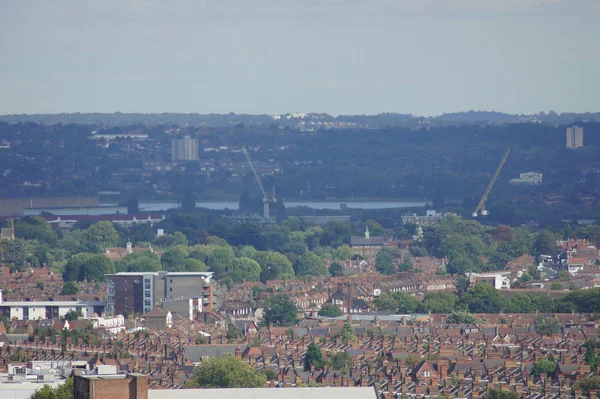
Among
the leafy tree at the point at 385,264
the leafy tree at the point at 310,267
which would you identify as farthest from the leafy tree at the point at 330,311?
the leafy tree at the point at 385,264

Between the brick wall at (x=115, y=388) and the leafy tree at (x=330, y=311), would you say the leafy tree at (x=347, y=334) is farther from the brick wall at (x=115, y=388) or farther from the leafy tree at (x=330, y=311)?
the brick wall at (x=115, y=388)

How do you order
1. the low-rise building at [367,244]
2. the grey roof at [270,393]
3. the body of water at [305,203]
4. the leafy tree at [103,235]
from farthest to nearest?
the body of water at [305,203] → the leafy tree at [103,235] → the low-rise building at [367,244] → the grey roof at [270,393]

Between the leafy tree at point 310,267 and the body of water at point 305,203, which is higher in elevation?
the leafy tree at point 310,267

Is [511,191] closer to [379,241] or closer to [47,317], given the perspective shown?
[379,241]

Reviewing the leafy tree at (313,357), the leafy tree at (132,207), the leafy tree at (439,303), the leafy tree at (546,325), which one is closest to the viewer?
the leafy tree at (313,357)

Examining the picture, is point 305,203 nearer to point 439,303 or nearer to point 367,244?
point 367,244

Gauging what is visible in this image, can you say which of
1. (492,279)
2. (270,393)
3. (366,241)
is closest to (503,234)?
(366,241)

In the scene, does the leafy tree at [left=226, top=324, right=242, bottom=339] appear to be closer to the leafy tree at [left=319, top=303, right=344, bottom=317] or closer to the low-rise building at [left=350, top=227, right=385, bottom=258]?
the leafy tree at [left=319, top=303, right=344, bottom=317]
